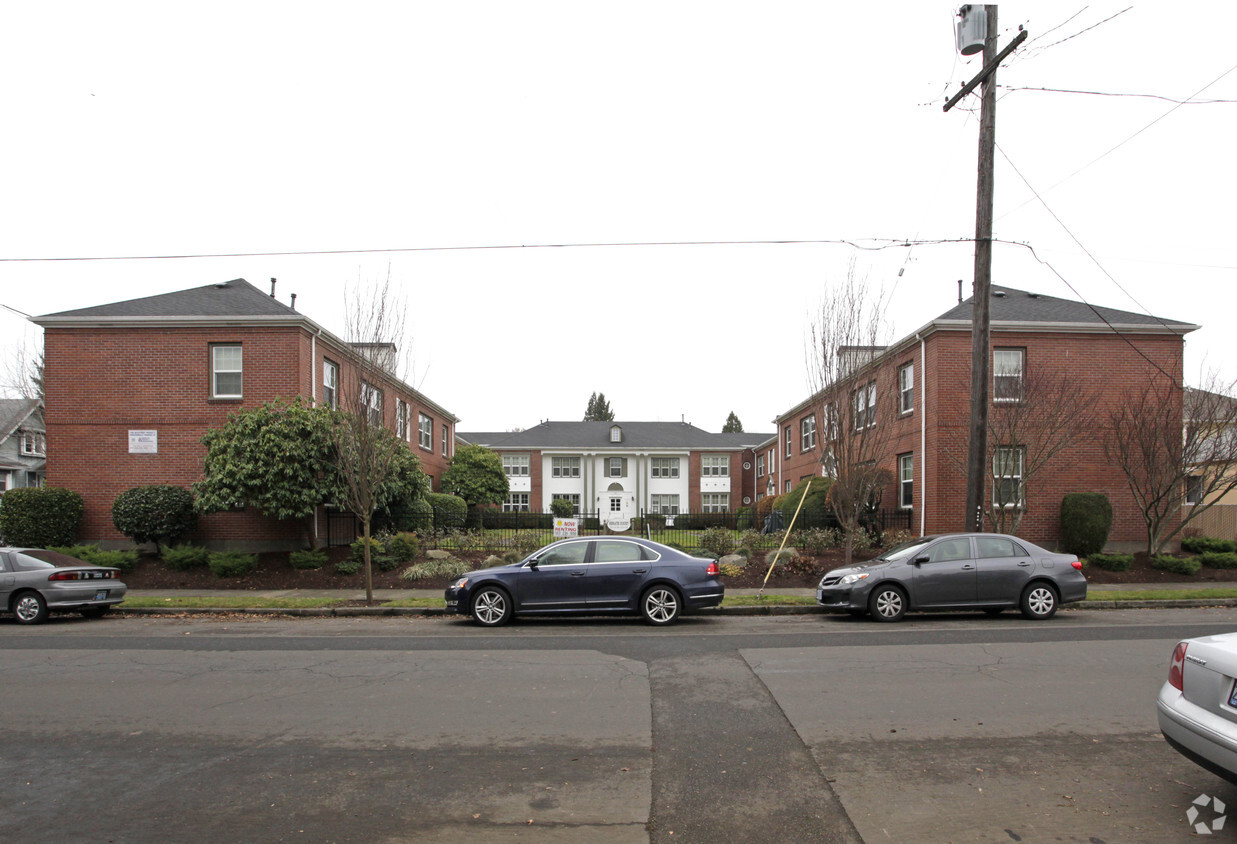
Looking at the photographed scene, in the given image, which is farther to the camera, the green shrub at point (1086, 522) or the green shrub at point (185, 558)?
the green shrub at point (1086, 522)

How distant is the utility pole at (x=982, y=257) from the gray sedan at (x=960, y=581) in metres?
1.85

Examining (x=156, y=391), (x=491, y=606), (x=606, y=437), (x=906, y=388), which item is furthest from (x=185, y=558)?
(x=606, y=437)

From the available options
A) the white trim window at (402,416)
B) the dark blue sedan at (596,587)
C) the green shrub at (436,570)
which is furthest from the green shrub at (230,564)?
the dark blue sedan at (596,587)

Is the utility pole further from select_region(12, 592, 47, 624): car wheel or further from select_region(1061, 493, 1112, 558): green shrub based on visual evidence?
select_region(12, 592, 47, 624): car wheel

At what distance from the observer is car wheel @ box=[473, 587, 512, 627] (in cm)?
1261

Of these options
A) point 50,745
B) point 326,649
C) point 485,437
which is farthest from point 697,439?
point 50,745

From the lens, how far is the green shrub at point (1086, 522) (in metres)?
20.4

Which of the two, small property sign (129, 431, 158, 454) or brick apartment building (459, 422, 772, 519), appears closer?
small property sign (129, 431, 158, 454)

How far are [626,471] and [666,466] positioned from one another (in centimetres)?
274

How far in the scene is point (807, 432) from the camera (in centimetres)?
3438

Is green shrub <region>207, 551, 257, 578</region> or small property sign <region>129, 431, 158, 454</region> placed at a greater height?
small property sign <region>129, 431, 158, 454</region>

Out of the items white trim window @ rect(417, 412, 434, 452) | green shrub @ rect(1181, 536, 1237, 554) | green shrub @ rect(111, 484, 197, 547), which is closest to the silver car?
green shrub @ rect(111, 484, 197, 547)

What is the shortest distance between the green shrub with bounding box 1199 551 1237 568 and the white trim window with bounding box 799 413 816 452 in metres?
14.4

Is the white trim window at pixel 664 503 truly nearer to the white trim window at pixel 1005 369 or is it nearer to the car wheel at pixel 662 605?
the white trim window at pixel 1005 369
